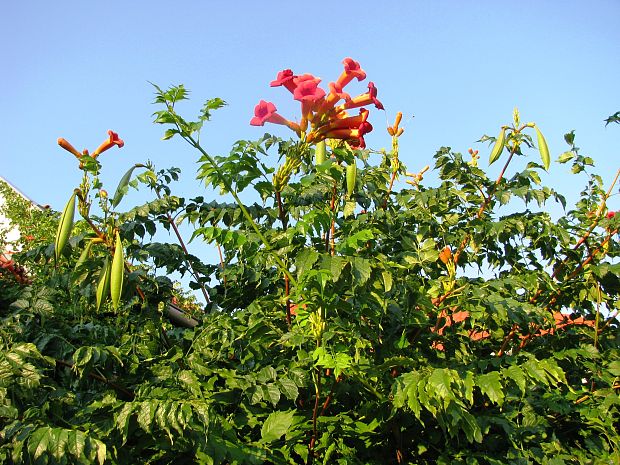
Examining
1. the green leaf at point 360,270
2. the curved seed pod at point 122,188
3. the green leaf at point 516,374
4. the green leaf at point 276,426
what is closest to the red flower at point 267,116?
the curved seed pod at point 122,188

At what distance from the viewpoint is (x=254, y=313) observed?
8.08 feet

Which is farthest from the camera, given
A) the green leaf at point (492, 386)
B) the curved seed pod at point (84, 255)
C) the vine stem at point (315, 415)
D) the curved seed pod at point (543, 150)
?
the curved seed pod at point (543, 150)

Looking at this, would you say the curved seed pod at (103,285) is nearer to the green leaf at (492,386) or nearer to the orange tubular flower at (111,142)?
the orange tubular flower at (111,142)

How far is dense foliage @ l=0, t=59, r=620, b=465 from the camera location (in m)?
2.13

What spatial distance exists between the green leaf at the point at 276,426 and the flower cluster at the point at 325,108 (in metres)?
1.06

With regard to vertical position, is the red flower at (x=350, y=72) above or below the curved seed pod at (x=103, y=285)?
above

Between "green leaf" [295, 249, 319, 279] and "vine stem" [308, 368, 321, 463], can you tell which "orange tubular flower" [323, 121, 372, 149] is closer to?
"green leaf" [295, 249, 319, 279]

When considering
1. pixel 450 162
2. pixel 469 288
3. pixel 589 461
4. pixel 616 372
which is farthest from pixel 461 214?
pixel 589 461

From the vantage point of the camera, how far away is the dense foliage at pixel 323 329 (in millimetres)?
2131

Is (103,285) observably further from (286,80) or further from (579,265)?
(579,265)

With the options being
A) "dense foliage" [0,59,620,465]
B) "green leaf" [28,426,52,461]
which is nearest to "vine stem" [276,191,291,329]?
"dense foliage" [0,59,620,465]

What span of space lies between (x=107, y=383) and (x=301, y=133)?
1.33 m

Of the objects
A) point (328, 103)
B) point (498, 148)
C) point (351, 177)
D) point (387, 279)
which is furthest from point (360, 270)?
point (498, 148)

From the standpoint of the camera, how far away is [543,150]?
10.4ft
